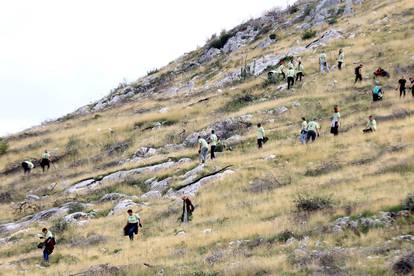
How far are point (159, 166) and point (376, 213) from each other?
17.0 metres

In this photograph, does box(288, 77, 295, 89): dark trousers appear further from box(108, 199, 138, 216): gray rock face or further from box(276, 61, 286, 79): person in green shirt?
box(108, 199, 138, 216): gray rock face

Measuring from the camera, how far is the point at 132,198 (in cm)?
2892

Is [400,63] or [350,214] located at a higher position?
[400,63]

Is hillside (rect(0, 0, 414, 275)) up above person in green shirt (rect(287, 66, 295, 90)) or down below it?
below

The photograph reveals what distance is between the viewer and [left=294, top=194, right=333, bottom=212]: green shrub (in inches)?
763

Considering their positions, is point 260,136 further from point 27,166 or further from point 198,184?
point 27,166

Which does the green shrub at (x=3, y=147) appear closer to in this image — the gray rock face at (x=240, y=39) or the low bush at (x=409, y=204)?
the gray rock face at (x=240, y=39)

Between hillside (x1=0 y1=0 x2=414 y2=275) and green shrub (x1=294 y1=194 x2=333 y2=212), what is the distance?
43 mm

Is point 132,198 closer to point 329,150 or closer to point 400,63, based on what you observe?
point 329,150

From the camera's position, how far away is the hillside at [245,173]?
1664 centimetres

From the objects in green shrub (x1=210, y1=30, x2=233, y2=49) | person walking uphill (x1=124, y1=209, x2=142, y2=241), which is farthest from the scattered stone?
green shrub (x1=210, y1=30, x2=233, y2=49)

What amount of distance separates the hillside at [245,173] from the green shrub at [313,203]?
0.04 meters

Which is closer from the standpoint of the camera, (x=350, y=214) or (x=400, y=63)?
(x=350, y=214)

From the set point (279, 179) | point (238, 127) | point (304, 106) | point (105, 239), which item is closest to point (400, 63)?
point (304, 106)
